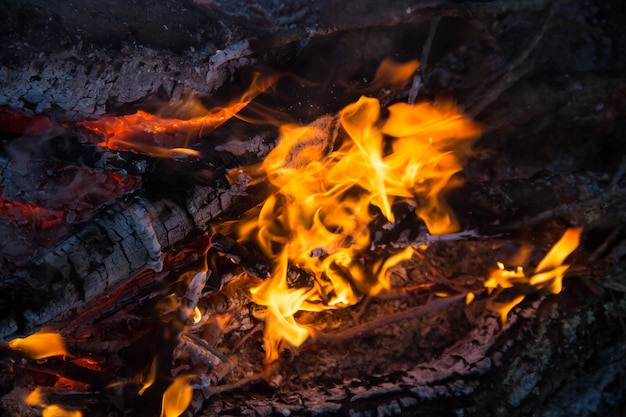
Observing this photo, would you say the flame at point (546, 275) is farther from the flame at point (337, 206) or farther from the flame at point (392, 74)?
the flame at point (392, 74)

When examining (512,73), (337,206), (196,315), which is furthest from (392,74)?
(196,315)

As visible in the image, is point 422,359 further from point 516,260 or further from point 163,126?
point 163,126

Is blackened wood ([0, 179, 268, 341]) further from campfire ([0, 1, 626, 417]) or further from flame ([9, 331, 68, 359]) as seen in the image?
flame ([9, 331, 68, 359])

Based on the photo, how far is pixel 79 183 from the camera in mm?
2777

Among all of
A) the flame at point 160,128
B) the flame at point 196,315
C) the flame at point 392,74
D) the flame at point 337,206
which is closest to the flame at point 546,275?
the flame at point 337,206

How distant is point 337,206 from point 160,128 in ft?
4.16

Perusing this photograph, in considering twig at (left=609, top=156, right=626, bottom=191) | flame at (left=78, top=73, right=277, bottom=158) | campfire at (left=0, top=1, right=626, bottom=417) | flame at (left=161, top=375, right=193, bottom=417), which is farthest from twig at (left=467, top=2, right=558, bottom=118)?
flame at (left=161, top=375, right=193, bottom=417)

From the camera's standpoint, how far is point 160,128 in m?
3.06

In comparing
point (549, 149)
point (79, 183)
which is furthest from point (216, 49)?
point (549, 149)

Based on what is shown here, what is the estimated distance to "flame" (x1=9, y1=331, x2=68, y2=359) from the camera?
2.45 meters

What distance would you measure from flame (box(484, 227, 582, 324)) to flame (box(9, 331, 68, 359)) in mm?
2780

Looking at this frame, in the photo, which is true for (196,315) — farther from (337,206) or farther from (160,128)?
(160,128)

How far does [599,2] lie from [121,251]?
4.44 metres

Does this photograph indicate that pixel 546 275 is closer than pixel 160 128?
→ No
